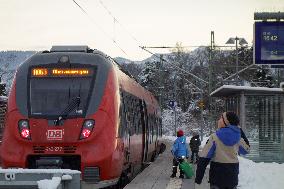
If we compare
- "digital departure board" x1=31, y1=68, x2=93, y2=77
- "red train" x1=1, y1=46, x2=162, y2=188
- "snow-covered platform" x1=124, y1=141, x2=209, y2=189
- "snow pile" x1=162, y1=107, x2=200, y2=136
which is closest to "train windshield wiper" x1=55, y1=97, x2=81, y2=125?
"red train" x1=1, y1=46, x2=162, y2=188

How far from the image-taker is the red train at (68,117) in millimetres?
10984

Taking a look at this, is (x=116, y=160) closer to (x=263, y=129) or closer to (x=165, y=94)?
(x=263, y=129)

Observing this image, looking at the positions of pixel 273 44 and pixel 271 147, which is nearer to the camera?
pixel 271 147

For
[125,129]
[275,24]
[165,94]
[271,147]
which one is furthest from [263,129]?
[165,94]

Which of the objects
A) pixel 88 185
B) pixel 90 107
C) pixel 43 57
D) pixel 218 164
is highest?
pixel 43 57

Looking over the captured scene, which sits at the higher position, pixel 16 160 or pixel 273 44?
pixel 273 44

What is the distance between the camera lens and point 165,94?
354ft

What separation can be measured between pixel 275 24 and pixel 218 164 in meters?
16.9

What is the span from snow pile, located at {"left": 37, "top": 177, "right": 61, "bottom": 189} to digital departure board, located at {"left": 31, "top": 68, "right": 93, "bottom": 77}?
5.54 meters

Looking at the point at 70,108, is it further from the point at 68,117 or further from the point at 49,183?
the point at 49,183

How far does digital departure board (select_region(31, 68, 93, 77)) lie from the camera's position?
1176cm

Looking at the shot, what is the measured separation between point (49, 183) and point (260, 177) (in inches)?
376

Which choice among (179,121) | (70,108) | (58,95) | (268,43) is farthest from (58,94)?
(179,121)

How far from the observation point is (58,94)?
11586 mm
